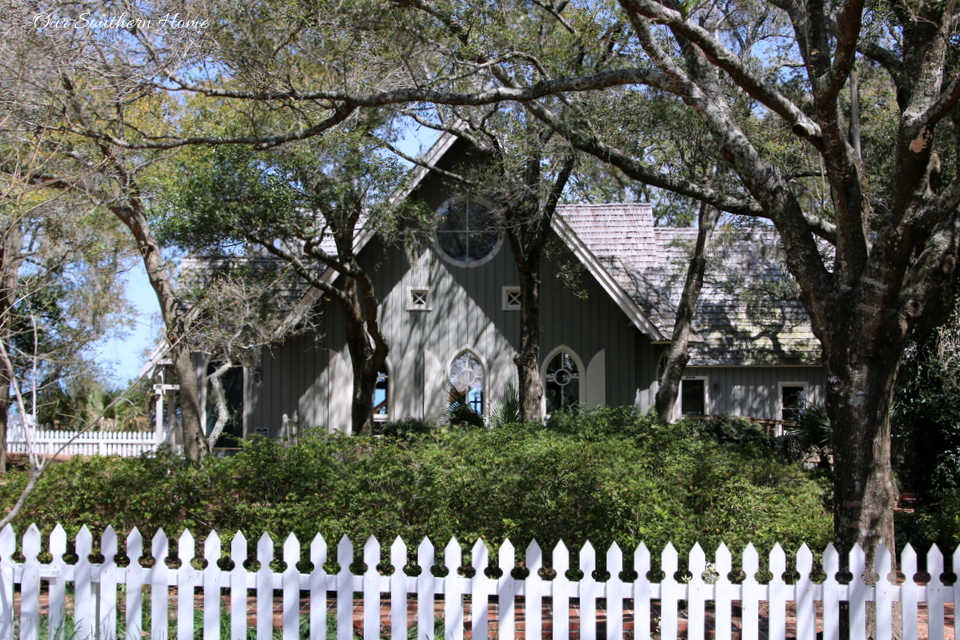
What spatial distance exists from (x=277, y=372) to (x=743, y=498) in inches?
499

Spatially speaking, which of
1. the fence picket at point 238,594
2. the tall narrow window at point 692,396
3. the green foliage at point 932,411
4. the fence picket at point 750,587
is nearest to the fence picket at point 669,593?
the fence picket at point 750,587

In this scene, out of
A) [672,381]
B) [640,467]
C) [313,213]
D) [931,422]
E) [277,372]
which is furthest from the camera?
[277,372]

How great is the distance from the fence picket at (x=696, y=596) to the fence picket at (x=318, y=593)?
2.36 meters

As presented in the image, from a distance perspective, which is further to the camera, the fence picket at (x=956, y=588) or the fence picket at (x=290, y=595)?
the fence picket at (x=290, y=595)

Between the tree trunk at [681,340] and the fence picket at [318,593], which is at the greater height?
the tree trunk at [681,340]

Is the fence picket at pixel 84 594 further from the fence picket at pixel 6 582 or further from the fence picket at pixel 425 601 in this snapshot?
the fence picket at pixel 425 601

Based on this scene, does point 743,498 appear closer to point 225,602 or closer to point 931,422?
point 225,602

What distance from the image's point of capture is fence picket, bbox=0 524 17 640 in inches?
231

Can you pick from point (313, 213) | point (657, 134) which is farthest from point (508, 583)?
point (313, 213)

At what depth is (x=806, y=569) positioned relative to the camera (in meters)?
5.23

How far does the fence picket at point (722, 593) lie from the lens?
5.23 meters

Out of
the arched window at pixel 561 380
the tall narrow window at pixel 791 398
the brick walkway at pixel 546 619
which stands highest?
the arched window at pixel 561 380

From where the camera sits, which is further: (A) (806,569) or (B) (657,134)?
(B) (657,134)

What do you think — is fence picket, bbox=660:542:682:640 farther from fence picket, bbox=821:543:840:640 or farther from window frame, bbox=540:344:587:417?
window frame, bbox=540:344:587:417
